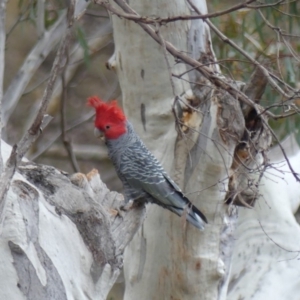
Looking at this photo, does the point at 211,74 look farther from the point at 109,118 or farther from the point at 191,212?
the point at 109,118

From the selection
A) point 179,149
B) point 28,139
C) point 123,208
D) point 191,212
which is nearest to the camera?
point 28,139

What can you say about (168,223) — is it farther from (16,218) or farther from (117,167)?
(16,218)

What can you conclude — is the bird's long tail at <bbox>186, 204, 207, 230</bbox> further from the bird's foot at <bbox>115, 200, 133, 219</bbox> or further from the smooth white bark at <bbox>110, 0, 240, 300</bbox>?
the bird's foot at <bbox>115, 200, 133, 219</bbox>

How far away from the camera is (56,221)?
1.86 metres

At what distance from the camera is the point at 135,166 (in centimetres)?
265

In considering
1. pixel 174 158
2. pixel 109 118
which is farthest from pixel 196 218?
pixel 109 118

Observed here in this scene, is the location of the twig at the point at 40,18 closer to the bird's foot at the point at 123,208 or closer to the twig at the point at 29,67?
the twig at the point at 29,67

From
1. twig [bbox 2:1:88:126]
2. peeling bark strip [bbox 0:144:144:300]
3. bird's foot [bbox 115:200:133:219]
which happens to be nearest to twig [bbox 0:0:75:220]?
peeling bark strip [bbox 0:144:144:300]

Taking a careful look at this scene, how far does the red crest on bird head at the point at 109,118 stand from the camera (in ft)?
8.63

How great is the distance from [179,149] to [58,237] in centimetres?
80

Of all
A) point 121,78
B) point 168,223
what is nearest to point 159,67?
point 121,78

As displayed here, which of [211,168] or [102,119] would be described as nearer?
[211,168]

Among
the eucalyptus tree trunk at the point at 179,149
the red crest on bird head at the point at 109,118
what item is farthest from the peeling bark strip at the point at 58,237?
the red crest on bird head at the point at 109,118

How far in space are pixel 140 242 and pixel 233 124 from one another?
66 cm
